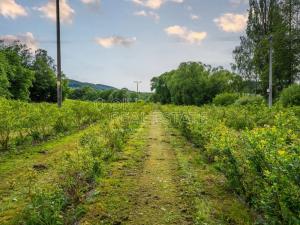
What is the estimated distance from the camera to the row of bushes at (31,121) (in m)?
12.4

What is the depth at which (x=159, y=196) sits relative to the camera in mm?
7605

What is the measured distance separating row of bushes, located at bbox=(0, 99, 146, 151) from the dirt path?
15.8ft

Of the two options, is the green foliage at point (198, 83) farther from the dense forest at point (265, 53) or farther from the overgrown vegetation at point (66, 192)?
the overgrown vegetation at point (66, 192)

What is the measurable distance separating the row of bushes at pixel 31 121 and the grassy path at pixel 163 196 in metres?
4.10

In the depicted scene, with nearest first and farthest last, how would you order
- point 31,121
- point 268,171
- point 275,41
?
1. point 268,171
2. point 31,121
3. point 275,41

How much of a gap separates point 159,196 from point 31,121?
7855 millimetres

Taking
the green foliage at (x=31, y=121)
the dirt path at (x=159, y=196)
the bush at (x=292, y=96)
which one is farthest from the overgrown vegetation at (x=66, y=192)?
the bush at (x=292, y=96)

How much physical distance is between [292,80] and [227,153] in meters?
39.3

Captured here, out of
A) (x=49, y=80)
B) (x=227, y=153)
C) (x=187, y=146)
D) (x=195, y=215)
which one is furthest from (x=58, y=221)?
(x=49, y=80)

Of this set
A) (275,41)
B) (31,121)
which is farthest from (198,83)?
(31,121)

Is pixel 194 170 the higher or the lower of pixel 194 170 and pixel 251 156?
the lower

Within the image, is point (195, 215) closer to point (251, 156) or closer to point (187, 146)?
point (251, 156)

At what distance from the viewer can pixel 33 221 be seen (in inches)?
219

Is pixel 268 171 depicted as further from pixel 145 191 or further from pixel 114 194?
pixel 114 194
